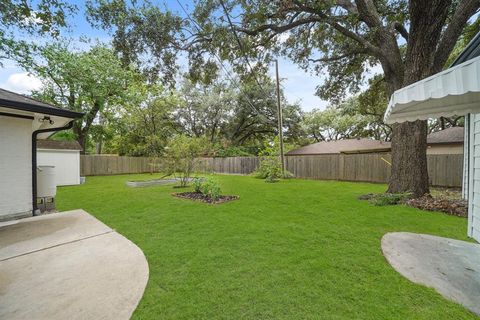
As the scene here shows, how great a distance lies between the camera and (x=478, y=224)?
2.41 metres

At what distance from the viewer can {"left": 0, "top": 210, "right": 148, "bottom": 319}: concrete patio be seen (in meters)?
1.75

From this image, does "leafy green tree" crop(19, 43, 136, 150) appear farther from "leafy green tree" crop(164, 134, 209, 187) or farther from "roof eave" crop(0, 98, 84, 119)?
"roof eave" crop(0, 98, 84, 119)

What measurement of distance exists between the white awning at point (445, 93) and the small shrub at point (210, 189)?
4.65 m

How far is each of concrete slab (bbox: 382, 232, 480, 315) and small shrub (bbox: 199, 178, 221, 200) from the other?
4.22 m

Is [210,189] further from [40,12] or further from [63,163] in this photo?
[63,163]

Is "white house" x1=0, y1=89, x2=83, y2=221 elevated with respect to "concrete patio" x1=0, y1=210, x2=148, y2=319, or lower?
elevated

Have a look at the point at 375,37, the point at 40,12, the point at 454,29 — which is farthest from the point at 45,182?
the point at 454,29

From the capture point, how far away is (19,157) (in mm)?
4219

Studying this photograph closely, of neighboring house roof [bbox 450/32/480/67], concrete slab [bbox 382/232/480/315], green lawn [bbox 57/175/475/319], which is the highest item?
neighboring house roof [bbox 450/32/480/67]

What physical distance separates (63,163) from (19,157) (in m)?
7.60

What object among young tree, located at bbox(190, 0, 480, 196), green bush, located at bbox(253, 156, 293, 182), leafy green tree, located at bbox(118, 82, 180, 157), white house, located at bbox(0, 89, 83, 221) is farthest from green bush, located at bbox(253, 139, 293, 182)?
white house, located at bbox(0, 89, 83, 221)

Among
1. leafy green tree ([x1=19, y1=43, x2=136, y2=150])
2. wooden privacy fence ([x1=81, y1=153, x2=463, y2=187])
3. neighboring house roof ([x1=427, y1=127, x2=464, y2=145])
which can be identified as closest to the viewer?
wooden privacy fence ([x1=81, y1=153, x2=463, y2=187])

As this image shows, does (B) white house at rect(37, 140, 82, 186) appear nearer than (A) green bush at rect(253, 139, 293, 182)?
Yes

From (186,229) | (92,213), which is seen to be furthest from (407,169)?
(92,213)
